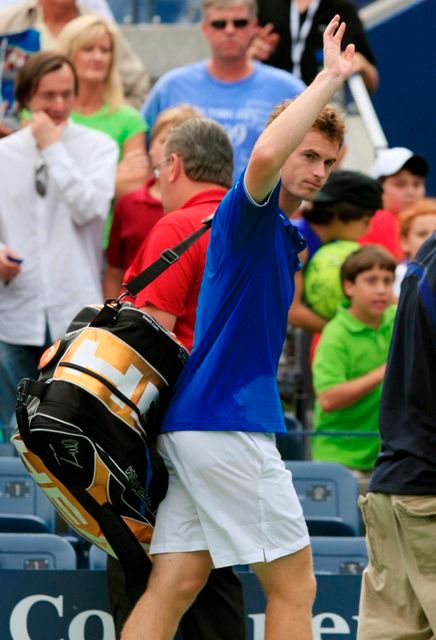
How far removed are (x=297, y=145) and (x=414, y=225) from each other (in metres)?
2.85

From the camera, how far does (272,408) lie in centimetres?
402

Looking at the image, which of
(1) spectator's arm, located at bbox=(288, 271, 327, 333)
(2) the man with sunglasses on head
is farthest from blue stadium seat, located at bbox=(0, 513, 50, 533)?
(2) the man with sunglasses on head

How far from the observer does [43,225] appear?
247 inches

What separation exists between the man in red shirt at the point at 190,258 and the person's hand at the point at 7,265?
1.52m

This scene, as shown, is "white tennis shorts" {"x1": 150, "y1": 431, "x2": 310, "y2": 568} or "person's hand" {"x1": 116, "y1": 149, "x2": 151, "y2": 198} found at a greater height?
"person's hand" {"x1": 116, "y1": 149, "x2": 151, "y2": 198}

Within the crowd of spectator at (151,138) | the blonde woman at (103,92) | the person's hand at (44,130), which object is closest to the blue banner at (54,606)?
the crowd of spectator at (151,138)

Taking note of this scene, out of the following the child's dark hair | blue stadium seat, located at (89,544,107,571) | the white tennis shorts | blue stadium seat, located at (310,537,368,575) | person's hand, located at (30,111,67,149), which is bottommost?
blue stadium seat, located at (310,537,368,575)

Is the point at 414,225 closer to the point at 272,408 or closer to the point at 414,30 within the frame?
the point at 272,408

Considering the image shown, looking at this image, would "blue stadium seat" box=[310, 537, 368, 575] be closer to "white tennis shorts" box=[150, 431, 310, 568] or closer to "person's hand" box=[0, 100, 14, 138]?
"white tennis shorts" box=[150, 431, 310, 568]

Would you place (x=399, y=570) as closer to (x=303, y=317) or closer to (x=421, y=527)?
(x=421, y=527)

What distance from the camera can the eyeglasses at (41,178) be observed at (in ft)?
20.6

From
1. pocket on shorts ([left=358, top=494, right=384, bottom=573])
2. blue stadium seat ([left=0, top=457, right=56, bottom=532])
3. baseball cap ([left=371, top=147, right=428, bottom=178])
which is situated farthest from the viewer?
baseball cap ([left=371, top=147, right=428, bottom=178])

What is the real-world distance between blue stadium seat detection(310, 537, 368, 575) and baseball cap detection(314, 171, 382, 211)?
6.94 ft

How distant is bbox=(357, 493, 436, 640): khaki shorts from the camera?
4.05 m
